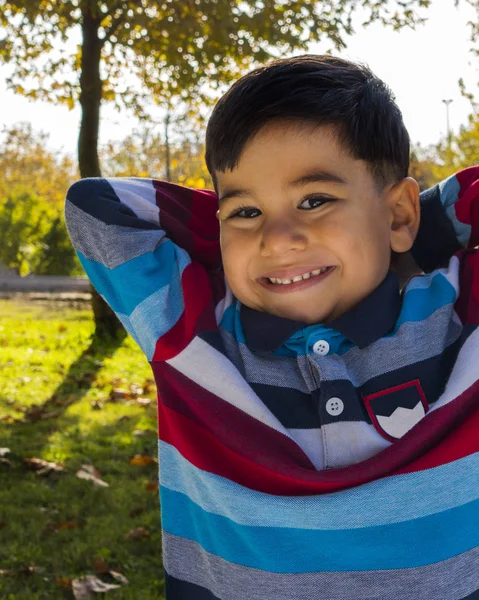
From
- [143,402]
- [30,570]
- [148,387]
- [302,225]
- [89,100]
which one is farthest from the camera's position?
[89,100]

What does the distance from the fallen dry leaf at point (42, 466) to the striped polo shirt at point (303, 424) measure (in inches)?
92.4

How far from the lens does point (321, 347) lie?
178 cm

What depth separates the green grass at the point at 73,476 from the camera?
9.93ft

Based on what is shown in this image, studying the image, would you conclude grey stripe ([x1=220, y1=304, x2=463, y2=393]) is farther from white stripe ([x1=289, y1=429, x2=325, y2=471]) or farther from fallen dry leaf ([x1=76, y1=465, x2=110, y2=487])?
fallen dry leaf ([x1=76, y1=465, x2=110, y2=487])

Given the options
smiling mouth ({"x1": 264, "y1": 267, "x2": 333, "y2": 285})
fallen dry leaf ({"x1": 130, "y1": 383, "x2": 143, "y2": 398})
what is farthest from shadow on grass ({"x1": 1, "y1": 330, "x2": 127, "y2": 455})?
smiling mouth ({"x1": 264, "y1": 267, "x2": 333, "y2": 285})

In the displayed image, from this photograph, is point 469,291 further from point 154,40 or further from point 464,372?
point 154,40

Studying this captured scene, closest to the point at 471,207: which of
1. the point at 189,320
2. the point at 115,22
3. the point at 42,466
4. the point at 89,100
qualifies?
the point at 189,320

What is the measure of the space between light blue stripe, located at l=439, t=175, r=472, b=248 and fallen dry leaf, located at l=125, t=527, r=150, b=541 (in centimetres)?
206

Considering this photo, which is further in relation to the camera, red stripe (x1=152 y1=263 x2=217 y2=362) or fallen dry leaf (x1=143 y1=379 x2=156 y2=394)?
fallen dry leaf (x1=143 y1=379 x2=156 y2=394)

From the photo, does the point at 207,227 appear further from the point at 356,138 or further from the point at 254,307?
the point at 356,138

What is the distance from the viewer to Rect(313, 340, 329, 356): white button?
5.82ft

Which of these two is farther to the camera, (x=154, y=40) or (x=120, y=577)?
(x=154, y=40)

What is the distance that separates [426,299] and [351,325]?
224 millimetres

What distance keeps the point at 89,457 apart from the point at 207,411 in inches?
109
